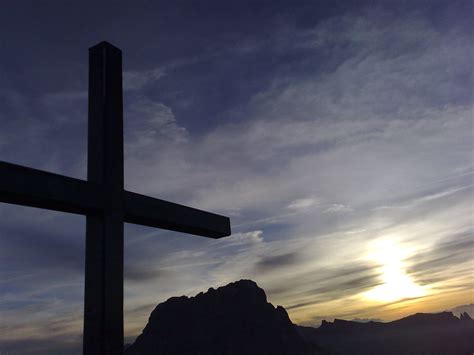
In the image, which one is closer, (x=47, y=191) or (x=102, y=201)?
(x=47, y=191)

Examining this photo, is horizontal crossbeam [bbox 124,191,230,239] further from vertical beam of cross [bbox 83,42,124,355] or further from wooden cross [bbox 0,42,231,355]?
vertical beam of cross [bbox 83,42,124,355]

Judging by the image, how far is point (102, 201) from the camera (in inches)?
158

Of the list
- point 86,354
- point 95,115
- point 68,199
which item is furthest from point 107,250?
point 95,115

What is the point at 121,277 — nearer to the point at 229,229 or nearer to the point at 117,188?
the point at 117,188

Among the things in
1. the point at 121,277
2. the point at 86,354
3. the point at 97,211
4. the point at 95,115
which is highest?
the point at 95,115

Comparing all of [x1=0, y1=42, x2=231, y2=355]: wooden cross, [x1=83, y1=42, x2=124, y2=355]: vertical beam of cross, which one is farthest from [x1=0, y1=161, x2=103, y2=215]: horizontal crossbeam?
[x1=83, y1=42, x2=124, y2=355]: vertical beam of cross

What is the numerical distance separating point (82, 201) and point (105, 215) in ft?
0.79

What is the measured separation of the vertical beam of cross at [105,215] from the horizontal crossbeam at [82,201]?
130 mm

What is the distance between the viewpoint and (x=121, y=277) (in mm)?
3867

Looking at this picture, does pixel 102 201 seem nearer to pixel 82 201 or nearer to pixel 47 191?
pixel 82 201

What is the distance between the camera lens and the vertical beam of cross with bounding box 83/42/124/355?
3689mm

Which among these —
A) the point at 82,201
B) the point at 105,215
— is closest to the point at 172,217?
the point at 105,215

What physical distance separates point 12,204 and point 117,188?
861 millimetres

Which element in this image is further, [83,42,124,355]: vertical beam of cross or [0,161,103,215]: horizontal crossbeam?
[83,42,124,355]: vertical beam of cross
